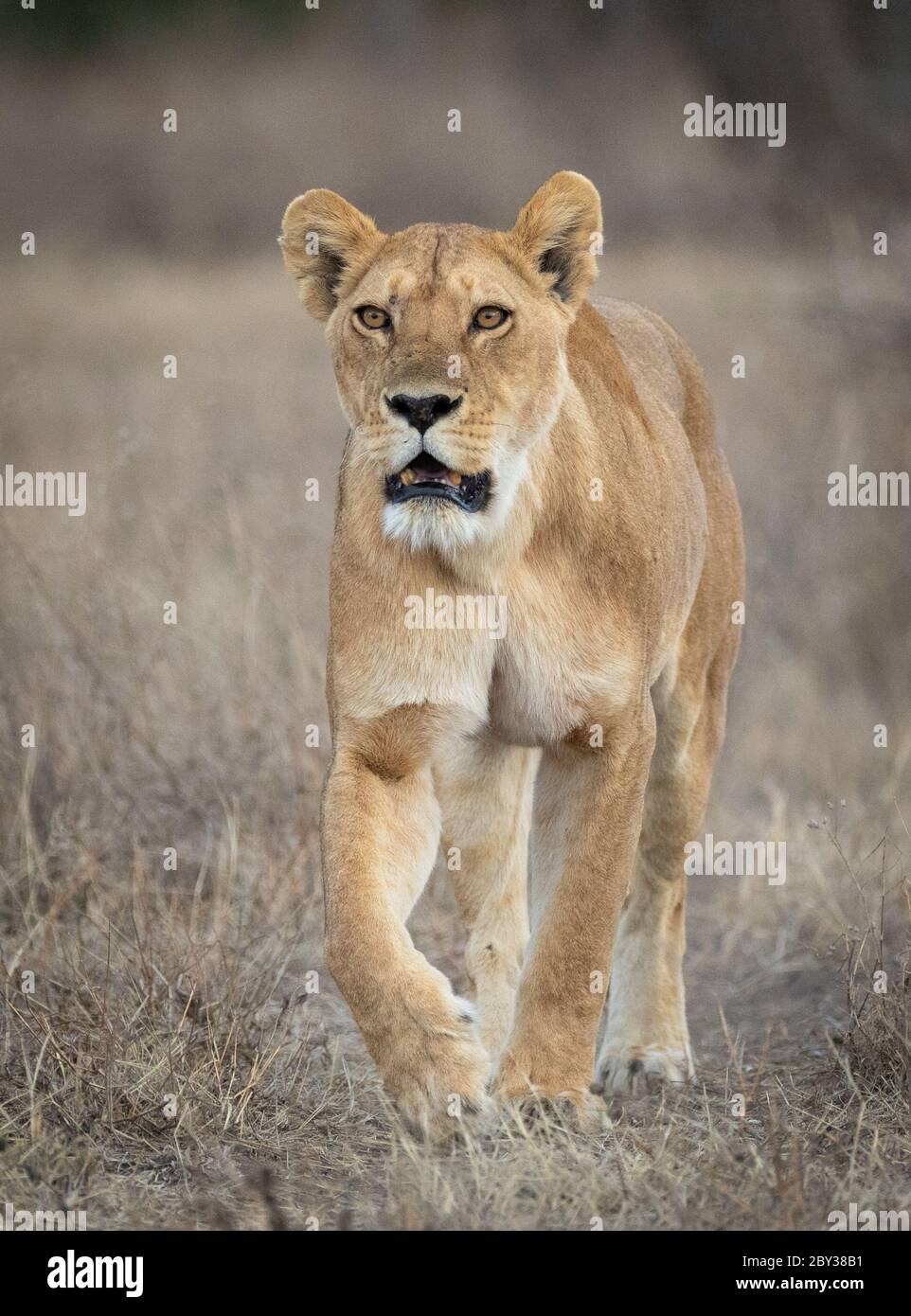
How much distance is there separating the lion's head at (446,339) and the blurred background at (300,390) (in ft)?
4.12

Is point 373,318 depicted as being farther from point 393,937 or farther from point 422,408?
point 393,937

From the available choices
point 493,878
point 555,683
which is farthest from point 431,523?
point 493,878

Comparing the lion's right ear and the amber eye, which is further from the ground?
the lion's right ear

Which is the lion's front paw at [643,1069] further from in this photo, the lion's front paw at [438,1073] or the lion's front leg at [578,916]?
the lion's front paw at [438,1073]

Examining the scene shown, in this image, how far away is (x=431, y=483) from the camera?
3.86 m

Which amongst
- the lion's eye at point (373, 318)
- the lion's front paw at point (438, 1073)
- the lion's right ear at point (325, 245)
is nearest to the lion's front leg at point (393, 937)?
the lion's front paw at point (438, 1073)

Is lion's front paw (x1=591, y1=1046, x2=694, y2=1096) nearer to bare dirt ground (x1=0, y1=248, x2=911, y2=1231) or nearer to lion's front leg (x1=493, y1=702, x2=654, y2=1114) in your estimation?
bare dirt ground (x1=0, y1=248, x2=911, y2=1231)

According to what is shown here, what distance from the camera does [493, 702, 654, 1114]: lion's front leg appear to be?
13.5ft

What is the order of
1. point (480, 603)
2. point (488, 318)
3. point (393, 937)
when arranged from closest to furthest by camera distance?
point (393, 937) → point (488, 318) → point (480, 603)

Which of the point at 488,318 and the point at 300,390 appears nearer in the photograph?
the point at 488,318

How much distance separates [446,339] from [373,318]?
205mm

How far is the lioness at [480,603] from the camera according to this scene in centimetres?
381

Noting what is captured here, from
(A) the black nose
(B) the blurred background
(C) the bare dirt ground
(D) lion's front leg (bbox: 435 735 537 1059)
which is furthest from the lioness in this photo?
(B) the blurred background

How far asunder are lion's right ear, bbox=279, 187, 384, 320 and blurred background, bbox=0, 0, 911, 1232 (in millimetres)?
1512
